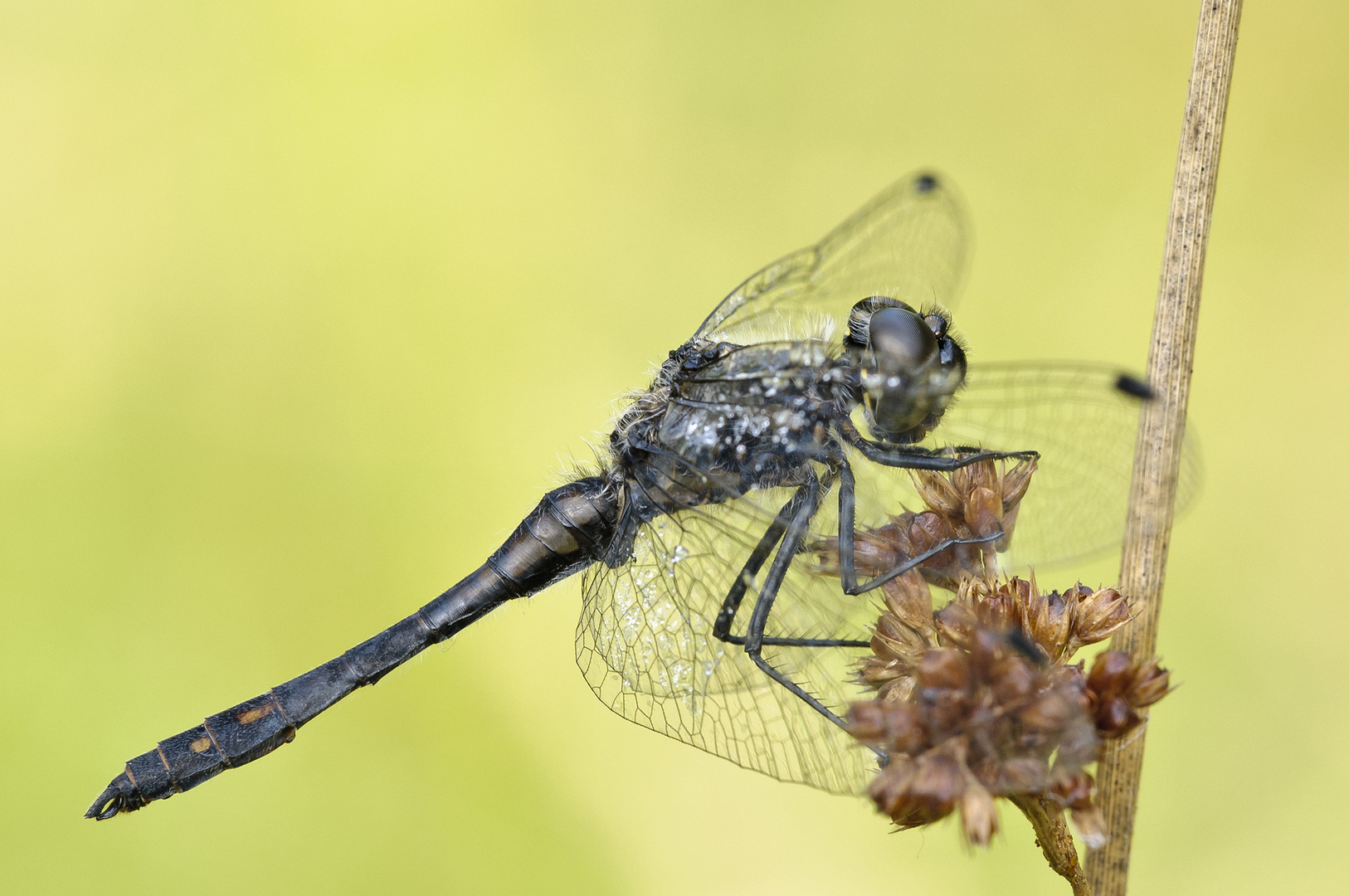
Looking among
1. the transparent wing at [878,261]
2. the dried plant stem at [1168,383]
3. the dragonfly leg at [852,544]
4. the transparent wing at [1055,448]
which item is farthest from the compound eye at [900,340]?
the transparent wing at [878,261]

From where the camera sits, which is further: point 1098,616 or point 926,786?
point 1098,616

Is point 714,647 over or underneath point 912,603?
over

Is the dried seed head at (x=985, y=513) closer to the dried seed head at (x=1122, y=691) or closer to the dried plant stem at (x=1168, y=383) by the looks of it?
the dried plant stem at (x=1168, y=383)

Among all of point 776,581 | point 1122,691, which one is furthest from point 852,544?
point 1122,691

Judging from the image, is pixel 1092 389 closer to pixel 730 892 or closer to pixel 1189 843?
pixel 1189 843

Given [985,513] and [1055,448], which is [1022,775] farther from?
[1055,448]

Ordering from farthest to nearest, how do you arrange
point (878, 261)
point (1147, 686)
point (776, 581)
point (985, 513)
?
point (878, 261), point (776, 581), point (985, 513), point (1147, 686)

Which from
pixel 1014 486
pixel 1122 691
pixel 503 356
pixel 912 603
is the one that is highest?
pixel 503 356
